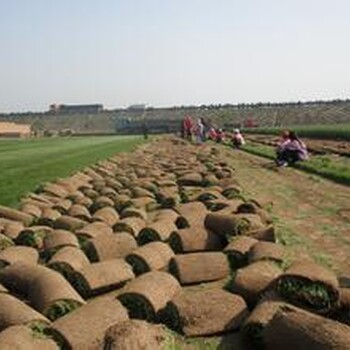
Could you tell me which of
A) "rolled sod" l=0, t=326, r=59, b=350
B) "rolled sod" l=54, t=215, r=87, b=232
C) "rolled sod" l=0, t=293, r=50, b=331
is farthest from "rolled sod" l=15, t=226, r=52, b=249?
"rolled sod" l=0, t=326, r=59, b=350

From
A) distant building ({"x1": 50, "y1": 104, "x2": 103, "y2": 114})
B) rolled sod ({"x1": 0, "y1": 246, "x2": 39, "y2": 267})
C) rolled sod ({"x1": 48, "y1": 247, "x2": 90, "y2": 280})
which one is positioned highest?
rolled sod ({"x1": 48, "y1": 247, "x2": 90, "y2": 280})

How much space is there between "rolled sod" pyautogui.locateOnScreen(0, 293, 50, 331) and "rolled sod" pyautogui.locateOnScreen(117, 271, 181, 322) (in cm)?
80

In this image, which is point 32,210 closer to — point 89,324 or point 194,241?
point 194,241

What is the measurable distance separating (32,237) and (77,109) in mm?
185830

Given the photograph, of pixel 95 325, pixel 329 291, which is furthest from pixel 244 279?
pixel 95 325

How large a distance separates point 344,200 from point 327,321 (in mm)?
10407

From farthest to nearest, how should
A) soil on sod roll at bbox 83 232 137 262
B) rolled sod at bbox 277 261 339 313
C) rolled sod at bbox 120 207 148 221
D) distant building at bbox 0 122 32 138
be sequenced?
distant building at bbox 0 122 32 138
rolled sod at bbox 120 207 148 221
soil on sod roll at bbox 83 232 137 262
rolled sod at bbox 277 261 339 313

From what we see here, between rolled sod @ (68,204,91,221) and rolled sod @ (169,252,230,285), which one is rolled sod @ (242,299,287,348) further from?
rolled sod @ (68,204,91,221)

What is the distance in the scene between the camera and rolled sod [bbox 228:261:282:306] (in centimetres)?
684

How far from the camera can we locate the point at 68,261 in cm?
782

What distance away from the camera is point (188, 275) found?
308 inches

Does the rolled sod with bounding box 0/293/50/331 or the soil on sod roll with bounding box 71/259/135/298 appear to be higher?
the rolled sod with bounding box 0/293/50/331

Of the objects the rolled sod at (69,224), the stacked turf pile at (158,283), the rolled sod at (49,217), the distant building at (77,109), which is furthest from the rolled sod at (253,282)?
the distant building at (77,109)

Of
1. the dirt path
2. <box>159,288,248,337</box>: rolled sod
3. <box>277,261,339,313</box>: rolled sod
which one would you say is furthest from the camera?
the dirt path
